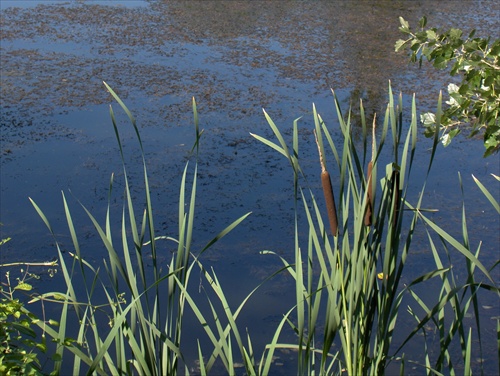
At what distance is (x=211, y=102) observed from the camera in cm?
430

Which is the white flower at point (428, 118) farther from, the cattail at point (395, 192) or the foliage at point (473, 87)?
the cattail at point (395, 192)

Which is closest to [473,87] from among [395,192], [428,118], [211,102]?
[428,118]

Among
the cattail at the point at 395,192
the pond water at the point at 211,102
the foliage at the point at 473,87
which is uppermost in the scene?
the foliage at the point at 473,87

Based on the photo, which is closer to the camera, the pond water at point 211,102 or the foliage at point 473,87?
the foliage at point 473,87

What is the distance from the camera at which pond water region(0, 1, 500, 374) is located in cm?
307

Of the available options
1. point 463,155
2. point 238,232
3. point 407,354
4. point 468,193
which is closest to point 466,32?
point 463,155

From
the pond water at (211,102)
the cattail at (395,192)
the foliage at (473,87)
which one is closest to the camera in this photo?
the cattail at (395,192)

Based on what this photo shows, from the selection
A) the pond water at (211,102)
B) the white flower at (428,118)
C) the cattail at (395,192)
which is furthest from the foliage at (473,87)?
the pond water at (211,102)

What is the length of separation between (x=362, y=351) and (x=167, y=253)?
164cm

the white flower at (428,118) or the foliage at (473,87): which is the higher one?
the foliage at (473,87)

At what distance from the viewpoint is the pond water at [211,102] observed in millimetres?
3072

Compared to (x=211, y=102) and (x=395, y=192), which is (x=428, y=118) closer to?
(x=395, y=192)

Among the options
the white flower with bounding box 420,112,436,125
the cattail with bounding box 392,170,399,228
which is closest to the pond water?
the white flower with bounding box 420,112,436,125

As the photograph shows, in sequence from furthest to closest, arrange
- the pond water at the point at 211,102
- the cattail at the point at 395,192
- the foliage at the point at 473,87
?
the pond water at the point at 211,102
the foliage at the point at 473,87
the cattail at the point at 395,192
